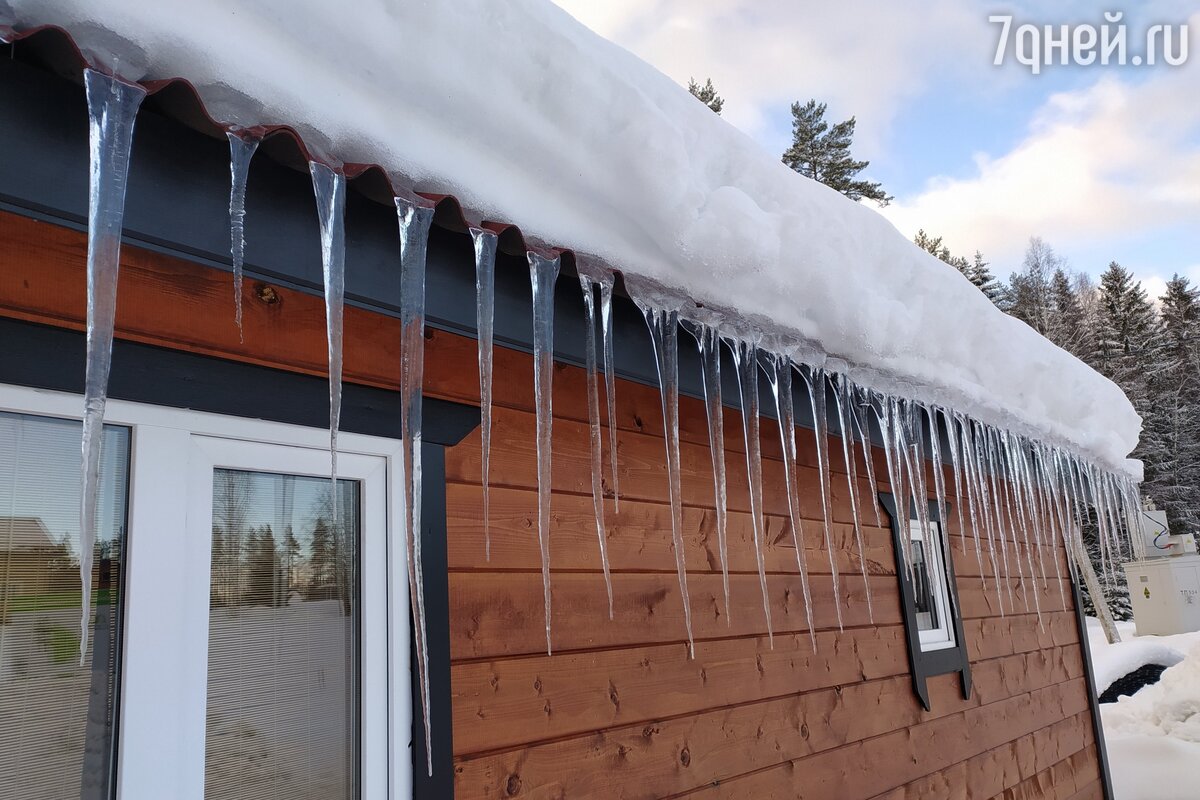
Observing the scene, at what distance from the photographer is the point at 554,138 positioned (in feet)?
4.21

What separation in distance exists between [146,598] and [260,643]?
0.21 meters

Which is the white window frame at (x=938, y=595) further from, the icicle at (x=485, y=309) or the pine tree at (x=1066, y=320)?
the pine tree at (x=1066, y=320)

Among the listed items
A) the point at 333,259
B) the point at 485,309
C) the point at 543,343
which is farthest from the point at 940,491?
the point at 333,259

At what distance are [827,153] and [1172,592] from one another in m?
11.4

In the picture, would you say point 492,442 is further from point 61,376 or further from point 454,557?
point 61,376

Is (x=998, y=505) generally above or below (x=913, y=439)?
below

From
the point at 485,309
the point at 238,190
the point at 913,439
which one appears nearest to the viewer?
the point at 238,190

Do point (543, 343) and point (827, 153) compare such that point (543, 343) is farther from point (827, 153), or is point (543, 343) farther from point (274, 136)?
point (827, 153)

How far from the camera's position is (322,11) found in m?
0.98

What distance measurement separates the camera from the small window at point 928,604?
11.0 feet

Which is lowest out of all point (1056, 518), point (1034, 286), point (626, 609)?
point (626, 609)

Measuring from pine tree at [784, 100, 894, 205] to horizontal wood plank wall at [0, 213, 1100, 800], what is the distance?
16.2 meters

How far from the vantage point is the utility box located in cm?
1255

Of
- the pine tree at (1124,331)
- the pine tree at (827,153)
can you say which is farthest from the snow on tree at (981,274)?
the pine tree at (827,153)
